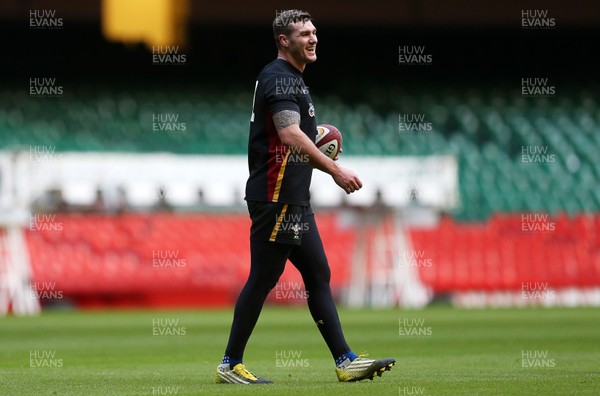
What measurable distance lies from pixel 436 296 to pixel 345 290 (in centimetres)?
178

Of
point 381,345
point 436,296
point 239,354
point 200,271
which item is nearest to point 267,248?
point 239,354

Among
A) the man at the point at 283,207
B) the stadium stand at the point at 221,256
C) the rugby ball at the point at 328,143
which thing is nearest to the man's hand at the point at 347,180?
the man at the point at 283,207

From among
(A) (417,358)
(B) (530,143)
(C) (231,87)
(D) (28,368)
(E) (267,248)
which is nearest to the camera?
(E) (267,248)

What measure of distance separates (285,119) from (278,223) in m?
0.62

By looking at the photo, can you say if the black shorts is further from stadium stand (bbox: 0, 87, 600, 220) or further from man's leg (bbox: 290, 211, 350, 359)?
stadium stand (bbox: 0, 87, 600, 220)

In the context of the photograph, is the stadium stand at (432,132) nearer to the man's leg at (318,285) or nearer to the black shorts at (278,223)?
the man's leg at (318,285)

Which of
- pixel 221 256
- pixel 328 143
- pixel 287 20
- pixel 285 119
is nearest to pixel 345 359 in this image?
pixel 328 143

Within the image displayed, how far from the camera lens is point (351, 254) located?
73.2ft

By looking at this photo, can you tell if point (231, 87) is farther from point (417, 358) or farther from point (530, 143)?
point (417, 358)

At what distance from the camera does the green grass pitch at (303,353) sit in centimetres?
683

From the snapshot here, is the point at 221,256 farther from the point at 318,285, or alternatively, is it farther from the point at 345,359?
the point at 345,359

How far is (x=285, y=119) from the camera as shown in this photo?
6.81 metres

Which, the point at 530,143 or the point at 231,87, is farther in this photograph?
the point at 231,87

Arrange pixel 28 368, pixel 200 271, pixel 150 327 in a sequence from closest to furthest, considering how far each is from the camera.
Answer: pixel 28 368, pixel 150 327, pixel 200 271
